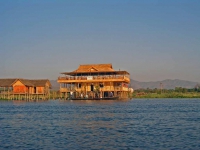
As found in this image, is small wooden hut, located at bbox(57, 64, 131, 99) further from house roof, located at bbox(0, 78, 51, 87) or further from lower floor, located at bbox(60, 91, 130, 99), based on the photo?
house roof, located at bbox(0, 78, 51, 87)

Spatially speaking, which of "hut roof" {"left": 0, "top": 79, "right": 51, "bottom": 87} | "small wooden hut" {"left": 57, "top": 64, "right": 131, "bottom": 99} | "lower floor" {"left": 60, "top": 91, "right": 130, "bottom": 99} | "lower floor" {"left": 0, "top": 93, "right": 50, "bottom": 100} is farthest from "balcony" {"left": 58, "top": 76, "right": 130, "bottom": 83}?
"lower floor" {"left": 0, "top": 93, "right": 50, "bottom": 100}

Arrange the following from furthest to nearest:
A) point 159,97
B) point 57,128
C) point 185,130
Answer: point 159,97 → point 57,128 → point 185,130

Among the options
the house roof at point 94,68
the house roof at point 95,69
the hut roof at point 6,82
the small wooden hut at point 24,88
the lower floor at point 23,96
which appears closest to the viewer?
the house roof at point 95,69

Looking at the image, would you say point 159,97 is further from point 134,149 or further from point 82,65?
point 134,149

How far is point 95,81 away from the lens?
70625mm

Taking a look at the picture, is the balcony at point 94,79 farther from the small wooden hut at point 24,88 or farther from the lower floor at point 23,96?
the lower floor at point 23,96

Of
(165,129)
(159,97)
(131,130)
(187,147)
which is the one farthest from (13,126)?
(159,97)

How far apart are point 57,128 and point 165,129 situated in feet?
24.9

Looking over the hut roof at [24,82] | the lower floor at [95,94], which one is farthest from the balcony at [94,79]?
the hut roof at [24,82]

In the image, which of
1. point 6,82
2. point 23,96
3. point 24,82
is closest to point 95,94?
point 24,82

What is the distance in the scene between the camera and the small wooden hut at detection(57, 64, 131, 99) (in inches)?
2785

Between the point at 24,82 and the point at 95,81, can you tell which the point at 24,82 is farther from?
the point at 95,81

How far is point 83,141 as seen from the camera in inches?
833

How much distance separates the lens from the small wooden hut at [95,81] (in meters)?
70.8
